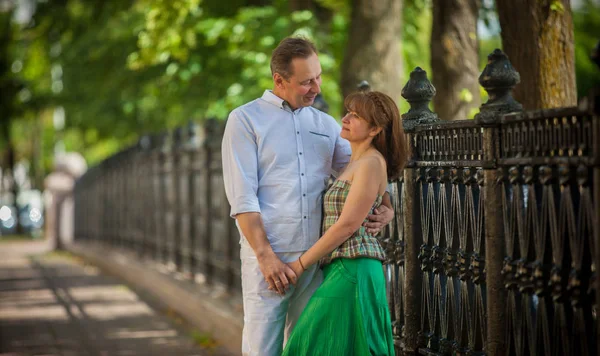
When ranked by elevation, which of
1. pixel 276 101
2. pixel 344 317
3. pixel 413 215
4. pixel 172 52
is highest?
pixel 172 52

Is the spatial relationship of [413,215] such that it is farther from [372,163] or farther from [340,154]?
[372,163]

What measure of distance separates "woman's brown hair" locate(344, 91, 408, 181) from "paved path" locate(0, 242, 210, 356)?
478 centimetres

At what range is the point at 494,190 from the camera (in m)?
4.58

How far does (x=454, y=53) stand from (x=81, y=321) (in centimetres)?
501

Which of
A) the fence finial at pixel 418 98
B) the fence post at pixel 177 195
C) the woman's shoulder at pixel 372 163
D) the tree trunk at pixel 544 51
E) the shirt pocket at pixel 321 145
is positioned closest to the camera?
the woman's shoulder at pixel 372 163

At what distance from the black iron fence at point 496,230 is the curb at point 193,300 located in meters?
3.25

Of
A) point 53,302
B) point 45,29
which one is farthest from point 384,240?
point 45,29

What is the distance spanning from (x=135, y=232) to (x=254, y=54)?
4.26 meters

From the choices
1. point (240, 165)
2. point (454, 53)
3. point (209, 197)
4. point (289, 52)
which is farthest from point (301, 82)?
point (209, 197)

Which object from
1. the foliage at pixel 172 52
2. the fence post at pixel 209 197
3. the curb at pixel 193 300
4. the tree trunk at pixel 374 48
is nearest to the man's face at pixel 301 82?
the curb at pixel 193 300

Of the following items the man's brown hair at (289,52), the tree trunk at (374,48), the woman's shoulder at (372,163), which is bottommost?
the woman's shoulder at (372,163)

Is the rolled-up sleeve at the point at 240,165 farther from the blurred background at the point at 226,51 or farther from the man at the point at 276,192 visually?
the blurred background at the point at 226,51

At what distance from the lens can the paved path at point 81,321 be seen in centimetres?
947

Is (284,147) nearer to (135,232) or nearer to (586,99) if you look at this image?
(586,99)
